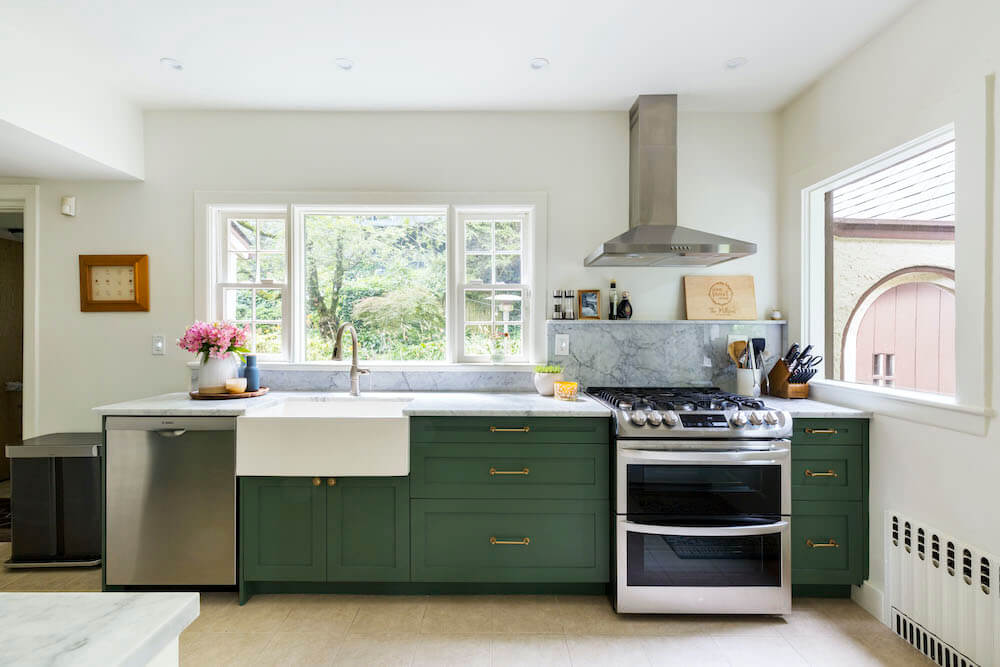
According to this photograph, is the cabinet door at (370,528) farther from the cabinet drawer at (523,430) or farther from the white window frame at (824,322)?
the white window frame at (824,322)

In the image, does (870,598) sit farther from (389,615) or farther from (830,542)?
(389,615)

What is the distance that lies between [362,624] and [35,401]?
8.37ft

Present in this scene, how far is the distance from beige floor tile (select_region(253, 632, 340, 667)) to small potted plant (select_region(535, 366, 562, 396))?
158cm

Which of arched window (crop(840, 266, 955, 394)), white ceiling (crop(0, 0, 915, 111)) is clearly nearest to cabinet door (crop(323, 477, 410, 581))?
white ceiling (crop(0, 0, 915, 111))

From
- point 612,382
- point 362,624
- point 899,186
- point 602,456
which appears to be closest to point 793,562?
point 602,456

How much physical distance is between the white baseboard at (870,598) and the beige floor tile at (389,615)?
210cm

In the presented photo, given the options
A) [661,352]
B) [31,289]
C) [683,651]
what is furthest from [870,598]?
[31,289]

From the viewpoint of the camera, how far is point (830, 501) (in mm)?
2562

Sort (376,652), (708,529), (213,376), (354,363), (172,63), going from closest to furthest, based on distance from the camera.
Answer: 1. (376,652)
2. (708,529)
3. (172,63)
4. (213,376)
5. (354,363)

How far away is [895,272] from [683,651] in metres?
2.05

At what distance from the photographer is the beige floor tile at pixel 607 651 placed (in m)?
2.13

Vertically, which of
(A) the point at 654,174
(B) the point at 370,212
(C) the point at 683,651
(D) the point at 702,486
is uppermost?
(A) the point at 654,174

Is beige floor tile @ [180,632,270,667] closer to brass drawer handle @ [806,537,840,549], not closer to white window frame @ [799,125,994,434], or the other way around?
brass drawer handle @ [806,537,840,549]

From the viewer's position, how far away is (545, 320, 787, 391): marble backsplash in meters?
3.27
